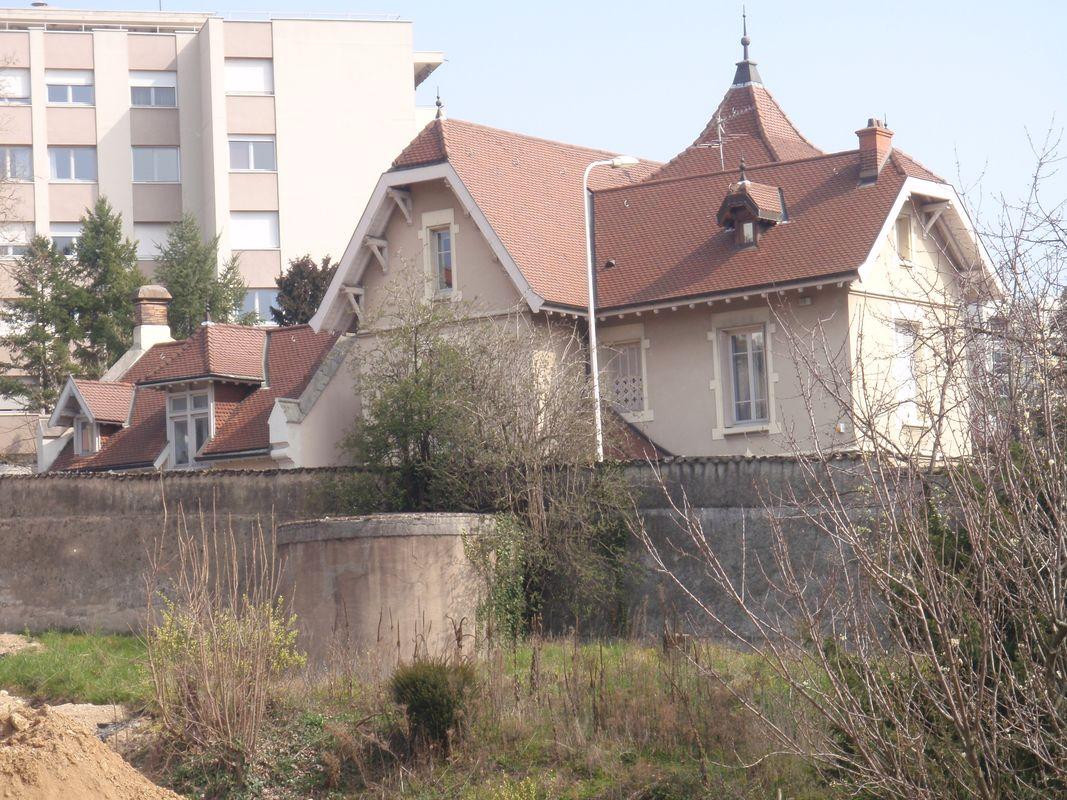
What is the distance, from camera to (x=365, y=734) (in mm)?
16375

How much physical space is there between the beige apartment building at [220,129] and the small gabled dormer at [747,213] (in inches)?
1458

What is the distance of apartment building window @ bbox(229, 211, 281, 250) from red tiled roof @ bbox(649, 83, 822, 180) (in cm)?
3189

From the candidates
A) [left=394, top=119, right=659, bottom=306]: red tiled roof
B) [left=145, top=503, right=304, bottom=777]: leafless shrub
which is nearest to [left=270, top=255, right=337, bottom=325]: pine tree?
[left=394, top=119, right=659, bottom=306]: red tiled roof

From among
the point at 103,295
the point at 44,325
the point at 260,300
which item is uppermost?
the point at 260,300

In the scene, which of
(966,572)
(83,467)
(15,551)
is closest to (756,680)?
(966,572)

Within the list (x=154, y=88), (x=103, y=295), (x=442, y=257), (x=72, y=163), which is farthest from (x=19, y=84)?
(x=442, y=257)

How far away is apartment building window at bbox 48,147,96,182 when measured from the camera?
65750mm

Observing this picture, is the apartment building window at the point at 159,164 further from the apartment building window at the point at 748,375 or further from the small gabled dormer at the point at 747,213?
the apartment building window at the point at 748,375

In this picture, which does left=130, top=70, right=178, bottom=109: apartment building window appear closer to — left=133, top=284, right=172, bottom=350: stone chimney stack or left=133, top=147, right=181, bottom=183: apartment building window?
left=133, top=147, right=181, bottom=183: apartment building window

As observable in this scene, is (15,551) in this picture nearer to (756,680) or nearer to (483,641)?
(483,641)

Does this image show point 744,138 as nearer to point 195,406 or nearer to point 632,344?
point 632,344

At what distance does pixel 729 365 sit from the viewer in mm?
28906

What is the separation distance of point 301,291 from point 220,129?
71.2 ft

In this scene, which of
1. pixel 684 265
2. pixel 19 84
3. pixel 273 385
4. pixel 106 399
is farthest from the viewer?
pixel 19 84
